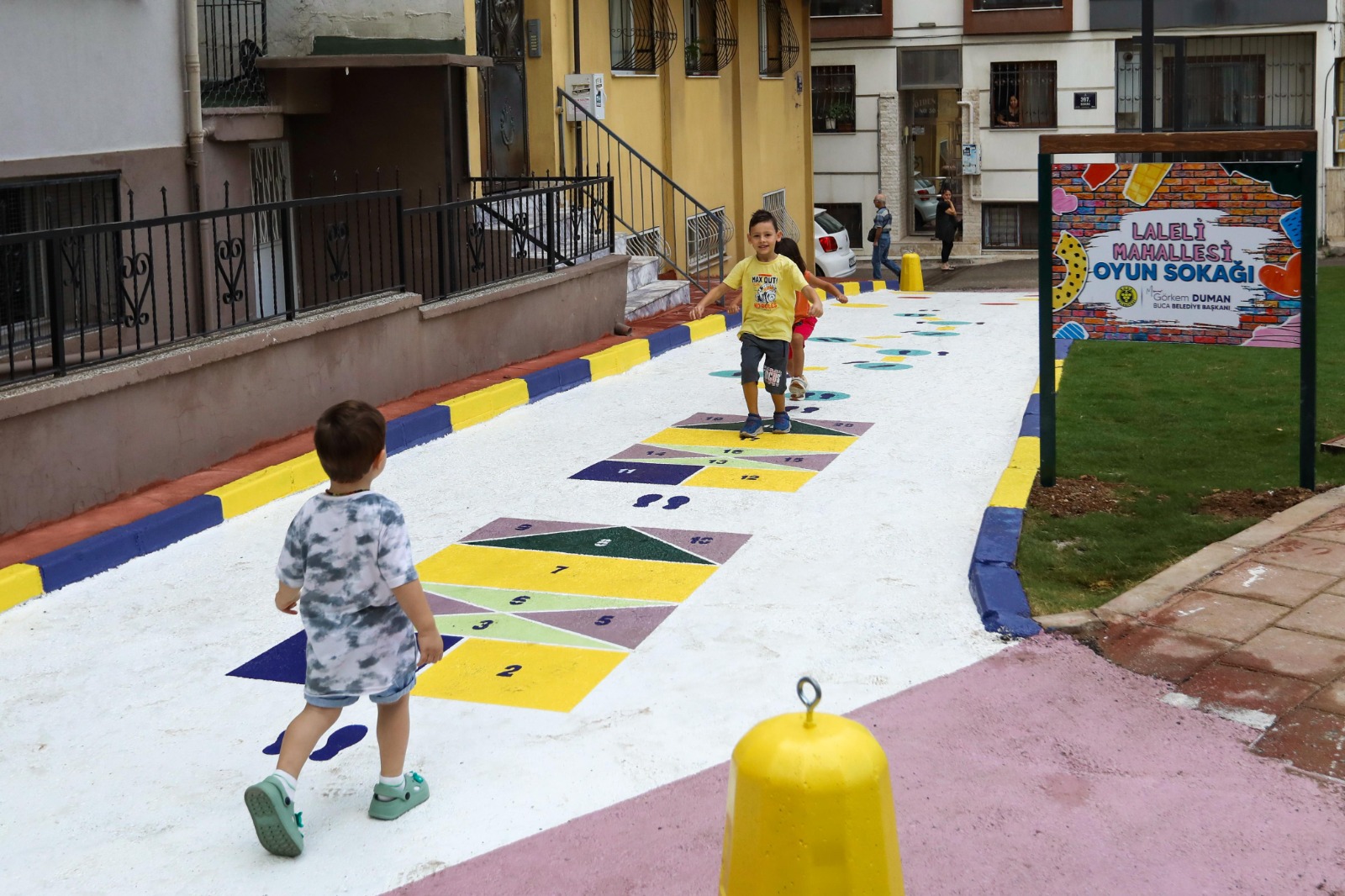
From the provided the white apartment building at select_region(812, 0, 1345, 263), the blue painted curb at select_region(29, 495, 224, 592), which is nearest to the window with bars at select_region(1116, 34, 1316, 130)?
the white apartment building at select_region(812, 0, 1345, 263)

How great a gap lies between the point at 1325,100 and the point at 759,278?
26181 millimetres

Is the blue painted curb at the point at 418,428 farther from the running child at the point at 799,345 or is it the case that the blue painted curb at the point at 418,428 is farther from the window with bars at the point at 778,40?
the window with bars at the point at 778,40

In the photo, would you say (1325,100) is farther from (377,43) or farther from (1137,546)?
(1137,546)

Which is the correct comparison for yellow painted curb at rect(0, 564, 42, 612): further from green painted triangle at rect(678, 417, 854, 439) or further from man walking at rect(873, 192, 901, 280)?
man walking at rect(873, 192, 901, 280)

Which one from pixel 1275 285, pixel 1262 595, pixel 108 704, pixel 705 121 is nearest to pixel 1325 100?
pixel 705 121

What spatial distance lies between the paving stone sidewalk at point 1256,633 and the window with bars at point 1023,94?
92.8ft

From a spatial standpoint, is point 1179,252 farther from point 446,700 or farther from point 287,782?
point 287,782

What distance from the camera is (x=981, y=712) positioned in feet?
17.3

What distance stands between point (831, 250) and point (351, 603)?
2401cm

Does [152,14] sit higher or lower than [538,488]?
higher

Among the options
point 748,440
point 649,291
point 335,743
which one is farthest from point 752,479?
point 649,291

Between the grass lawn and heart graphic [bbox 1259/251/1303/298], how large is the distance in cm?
106

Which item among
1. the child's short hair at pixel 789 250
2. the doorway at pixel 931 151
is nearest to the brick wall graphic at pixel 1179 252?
the child's short hair at pixel 789 250

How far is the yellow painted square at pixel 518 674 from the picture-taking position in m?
5.61
